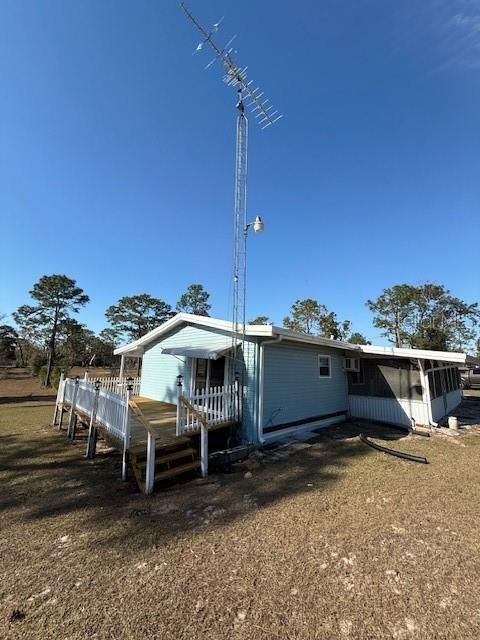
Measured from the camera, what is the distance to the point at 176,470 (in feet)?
19.1

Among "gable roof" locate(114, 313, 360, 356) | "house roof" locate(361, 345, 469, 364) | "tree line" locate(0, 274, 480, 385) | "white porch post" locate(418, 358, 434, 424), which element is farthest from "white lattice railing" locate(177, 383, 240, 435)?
"tree line" locate(0, 274, 480, 385)

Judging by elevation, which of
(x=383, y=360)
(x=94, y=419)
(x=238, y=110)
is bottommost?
(x=94, y=419)

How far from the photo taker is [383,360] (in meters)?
10.9

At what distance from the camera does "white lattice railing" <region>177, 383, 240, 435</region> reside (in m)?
6.29

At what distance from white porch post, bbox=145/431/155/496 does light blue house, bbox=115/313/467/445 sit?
170cm

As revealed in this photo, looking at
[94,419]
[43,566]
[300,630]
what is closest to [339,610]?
[300,630]

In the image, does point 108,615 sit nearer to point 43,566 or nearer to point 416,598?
point 43,566

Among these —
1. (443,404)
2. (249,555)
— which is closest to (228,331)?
(249,555)

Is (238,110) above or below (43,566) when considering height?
above

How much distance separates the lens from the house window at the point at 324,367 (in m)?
10.1

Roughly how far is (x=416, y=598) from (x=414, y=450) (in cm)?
546

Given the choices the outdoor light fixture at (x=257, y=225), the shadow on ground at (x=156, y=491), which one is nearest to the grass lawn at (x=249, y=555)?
the shadow on ground at (x=156, y=491)

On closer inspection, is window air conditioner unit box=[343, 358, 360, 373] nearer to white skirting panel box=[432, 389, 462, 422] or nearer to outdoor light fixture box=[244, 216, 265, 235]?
white skirting panel box=[432, 389, 462, 422]

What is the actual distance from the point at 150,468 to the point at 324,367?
6787 millimetres
